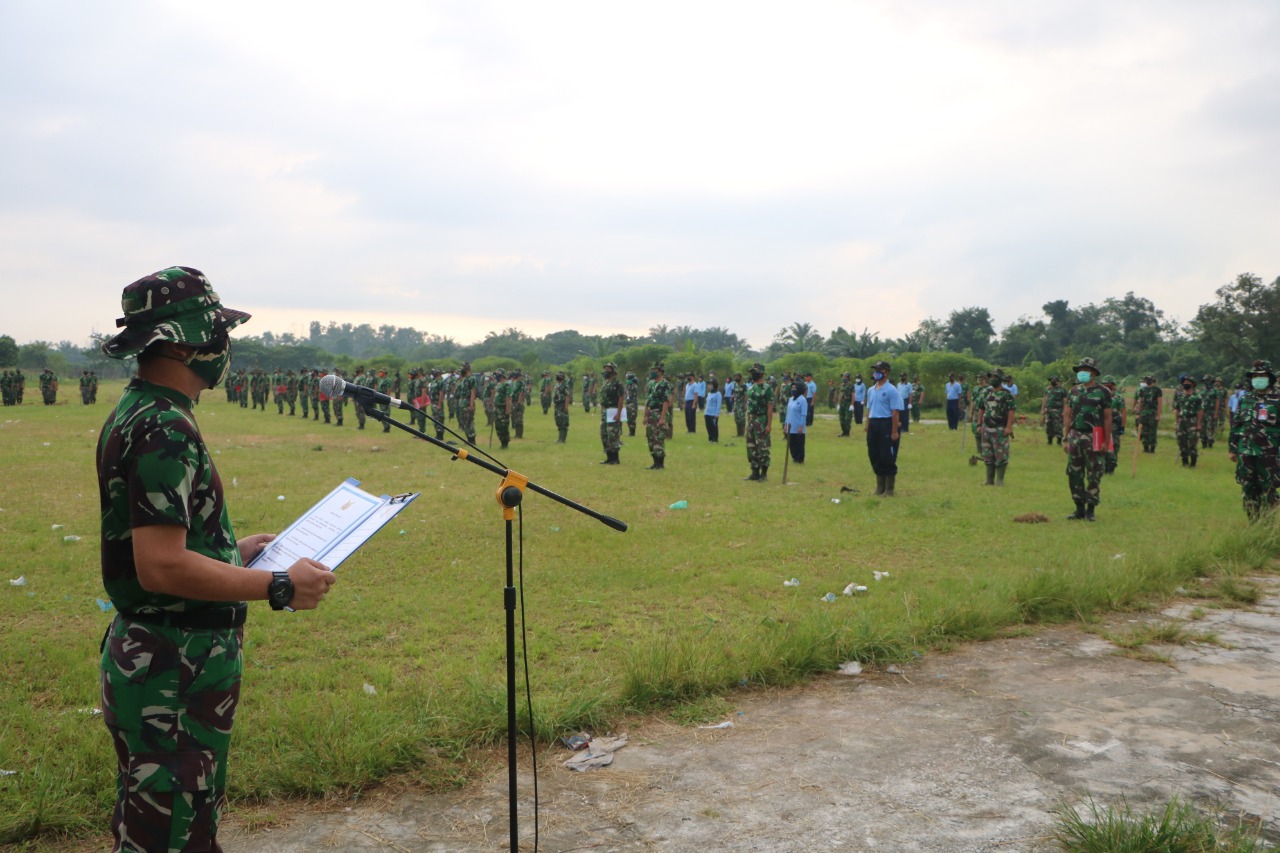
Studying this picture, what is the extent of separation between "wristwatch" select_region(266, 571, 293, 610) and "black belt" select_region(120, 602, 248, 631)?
18cm

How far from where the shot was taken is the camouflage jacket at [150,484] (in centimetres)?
196

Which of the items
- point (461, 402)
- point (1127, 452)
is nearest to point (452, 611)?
point (461, 402)

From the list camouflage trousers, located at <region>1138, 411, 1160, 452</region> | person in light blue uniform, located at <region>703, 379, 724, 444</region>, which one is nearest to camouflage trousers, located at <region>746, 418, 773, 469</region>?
person in light blue uniform, located at <region>703, 379, 724, 444</region>

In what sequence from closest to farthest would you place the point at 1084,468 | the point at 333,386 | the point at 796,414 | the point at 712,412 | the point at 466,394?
the point at 333,386 < the point at 1084,468 < the point at 796,414 < the point at 466,394 < the point at 712,412

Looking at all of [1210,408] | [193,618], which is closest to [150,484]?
[193,618]

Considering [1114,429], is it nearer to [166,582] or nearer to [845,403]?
[845,403]

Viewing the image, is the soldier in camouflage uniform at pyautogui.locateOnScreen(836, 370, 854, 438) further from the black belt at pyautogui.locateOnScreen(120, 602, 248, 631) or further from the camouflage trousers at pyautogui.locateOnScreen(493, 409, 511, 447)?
the black belt at pyautogui.locateOnScreen(120, 602, 248, 631)

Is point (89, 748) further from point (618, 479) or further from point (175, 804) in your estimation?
point (618, 479)

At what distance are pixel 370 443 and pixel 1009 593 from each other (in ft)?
53.6

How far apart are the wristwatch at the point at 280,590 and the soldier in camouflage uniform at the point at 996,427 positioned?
12.3 metres

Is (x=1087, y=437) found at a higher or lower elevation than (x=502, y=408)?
lower

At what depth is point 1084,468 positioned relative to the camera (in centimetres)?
1004

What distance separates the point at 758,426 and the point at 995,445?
143 inches

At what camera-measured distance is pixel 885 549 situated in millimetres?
8352
